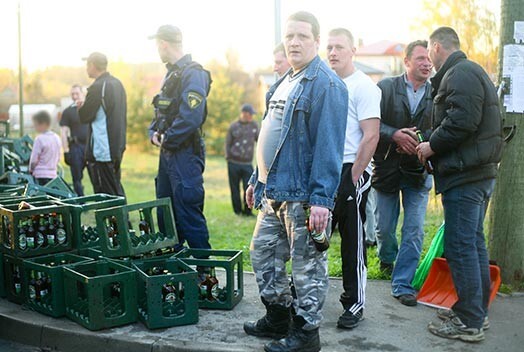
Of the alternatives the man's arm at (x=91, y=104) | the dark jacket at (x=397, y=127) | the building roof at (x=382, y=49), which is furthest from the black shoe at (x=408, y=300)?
the building roof at (x=382, y=49)

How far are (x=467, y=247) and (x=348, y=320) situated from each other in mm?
993

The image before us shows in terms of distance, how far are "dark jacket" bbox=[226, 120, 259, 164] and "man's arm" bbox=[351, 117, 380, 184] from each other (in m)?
8.00

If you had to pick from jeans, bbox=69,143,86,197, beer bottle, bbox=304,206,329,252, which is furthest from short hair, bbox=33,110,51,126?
beer bottle, bbox=304,206,329,252

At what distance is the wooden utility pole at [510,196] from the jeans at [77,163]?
296 inches

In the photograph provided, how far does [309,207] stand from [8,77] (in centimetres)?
1258

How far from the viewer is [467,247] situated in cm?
450

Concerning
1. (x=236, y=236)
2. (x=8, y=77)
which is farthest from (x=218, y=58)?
(x=236, y=236)

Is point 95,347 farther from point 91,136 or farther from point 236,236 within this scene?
point 236,236

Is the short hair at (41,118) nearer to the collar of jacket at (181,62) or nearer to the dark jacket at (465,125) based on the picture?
the collar of jacket at (181,62)

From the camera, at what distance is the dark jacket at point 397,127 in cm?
543

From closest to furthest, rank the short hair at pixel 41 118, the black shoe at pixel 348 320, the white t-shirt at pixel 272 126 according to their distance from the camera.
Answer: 1. the white t-shirt at pixel 272 126
2. the black shoe at pixel 348 320
3. the short hair at pixel 41 118

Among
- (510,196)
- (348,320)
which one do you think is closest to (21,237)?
(348,320)

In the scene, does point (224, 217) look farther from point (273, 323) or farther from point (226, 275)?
point (273, 323)

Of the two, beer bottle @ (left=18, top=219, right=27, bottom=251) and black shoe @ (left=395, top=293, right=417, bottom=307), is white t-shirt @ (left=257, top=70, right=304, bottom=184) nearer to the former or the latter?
black shoe @ (left=395, top=293, right=417, bottom=307)
